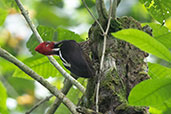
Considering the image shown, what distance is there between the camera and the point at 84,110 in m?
2.16

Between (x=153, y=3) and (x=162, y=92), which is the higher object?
(x=153, y=3)

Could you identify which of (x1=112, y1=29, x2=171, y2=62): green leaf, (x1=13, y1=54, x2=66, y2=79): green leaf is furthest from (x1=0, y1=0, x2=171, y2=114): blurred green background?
→ (x1=112, y1=29, x2=171, y2=62): green leaf

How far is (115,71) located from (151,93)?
2.30ft

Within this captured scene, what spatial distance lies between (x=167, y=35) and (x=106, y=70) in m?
0.72

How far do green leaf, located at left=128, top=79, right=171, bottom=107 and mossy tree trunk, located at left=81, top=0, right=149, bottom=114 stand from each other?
0.54 metres

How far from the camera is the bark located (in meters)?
2.35

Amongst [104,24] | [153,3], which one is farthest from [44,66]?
[153,3]

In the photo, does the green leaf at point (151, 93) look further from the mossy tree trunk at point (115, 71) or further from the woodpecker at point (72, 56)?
the woodpecker at point (72, 56)

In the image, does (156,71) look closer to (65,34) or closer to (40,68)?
(65,34)

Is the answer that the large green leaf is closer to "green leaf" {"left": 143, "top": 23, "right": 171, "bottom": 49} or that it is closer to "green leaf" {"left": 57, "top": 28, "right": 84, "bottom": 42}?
"green leaf" {"left": 143, "top": 23, "right": 171, "bottom": 49}

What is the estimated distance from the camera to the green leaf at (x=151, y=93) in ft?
5.71

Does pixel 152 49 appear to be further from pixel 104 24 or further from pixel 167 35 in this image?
pixel 167 35

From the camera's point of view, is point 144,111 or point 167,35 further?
point 167,35

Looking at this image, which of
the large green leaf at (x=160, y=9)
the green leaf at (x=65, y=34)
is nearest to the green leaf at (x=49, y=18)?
the green leaf at (x=65, y=34)
